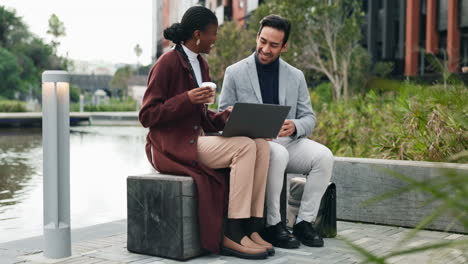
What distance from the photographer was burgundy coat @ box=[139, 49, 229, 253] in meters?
3.85

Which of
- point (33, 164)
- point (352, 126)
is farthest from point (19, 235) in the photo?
point (33, 164)

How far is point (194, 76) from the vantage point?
410cm

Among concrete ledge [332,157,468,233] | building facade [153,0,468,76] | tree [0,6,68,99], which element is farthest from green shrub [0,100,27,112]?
concrete ledge [332,157,468,233]

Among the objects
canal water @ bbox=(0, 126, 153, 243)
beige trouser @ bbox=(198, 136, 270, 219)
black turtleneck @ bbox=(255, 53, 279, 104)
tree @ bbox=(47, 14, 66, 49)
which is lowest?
canal water @ bbox=(0, 126, 153, 243)

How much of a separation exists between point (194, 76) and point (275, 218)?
1.10 m

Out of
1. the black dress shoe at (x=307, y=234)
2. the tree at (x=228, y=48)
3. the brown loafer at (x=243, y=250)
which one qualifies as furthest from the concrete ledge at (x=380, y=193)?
the tree at (x=228, y=48)

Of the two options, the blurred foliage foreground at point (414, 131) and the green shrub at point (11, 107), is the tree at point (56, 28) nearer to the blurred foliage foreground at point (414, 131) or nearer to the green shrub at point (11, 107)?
the green shrub at point (11, 107)

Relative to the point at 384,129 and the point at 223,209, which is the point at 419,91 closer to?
the point at 384,129

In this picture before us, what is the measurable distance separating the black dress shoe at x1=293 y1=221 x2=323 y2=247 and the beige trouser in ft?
1.53

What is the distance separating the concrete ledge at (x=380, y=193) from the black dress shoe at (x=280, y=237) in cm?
116

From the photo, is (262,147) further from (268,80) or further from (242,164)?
(268,80)

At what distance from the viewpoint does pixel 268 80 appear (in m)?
4.60

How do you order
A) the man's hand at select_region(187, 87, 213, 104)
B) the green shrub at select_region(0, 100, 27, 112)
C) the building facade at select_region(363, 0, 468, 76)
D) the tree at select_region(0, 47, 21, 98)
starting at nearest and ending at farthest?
1. the man's hand at select_region(187, 87, 213, 104)
2. the building facade at select_region(363, 0, 468, 76)
3. the green shrub at select_region(0, 100, 27, 112)
4. the tree at select_region(0, 47, 21, 98)

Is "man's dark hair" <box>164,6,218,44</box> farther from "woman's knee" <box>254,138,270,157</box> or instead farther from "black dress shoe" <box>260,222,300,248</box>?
"black dress shoe" <box>260,222,300,248</box>
